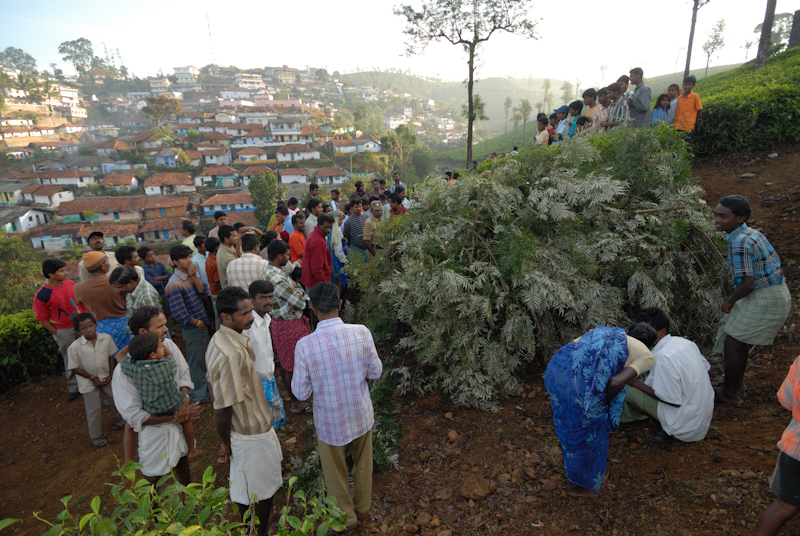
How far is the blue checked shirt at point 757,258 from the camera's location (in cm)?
339

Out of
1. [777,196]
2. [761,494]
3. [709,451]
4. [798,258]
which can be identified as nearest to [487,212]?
[709,451]

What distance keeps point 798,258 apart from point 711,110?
4.64m

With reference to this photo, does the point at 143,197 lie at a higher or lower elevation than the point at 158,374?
lower

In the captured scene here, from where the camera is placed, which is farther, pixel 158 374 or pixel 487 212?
pixel 487 212

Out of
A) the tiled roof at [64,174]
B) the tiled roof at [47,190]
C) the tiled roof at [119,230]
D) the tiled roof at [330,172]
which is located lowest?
the tiled roof at [119,230]

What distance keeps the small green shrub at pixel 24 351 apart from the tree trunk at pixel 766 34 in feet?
79.4

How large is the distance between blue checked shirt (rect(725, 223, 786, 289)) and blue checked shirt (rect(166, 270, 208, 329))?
5.74 metres

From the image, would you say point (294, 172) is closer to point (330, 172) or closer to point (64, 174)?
point (330, 172)

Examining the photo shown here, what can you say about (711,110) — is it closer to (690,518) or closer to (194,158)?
(690,518)

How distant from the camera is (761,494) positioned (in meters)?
2.67

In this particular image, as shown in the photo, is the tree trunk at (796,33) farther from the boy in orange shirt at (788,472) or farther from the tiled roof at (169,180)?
the tiled roof at (169,180)

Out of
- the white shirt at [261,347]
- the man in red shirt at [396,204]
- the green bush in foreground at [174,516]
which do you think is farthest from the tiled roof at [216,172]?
the green bush in foreground at [174,516]

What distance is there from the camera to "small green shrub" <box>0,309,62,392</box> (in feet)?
19.9

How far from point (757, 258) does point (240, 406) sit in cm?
443
